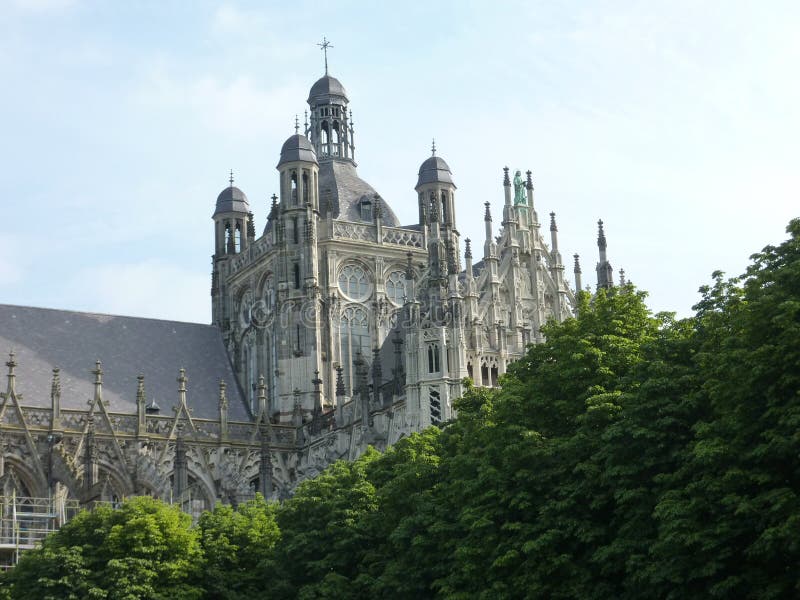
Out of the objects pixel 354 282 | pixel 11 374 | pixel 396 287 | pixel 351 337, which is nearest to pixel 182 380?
pixel 11 374

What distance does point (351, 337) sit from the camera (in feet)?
294

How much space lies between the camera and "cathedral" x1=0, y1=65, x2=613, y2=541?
73.9 metres

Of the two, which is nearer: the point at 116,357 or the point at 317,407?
the point at 317,407

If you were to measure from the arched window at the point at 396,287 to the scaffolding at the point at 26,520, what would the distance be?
79.7ft

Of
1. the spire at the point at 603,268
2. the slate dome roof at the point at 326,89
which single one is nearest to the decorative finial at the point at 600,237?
the spire at the point at 603,268

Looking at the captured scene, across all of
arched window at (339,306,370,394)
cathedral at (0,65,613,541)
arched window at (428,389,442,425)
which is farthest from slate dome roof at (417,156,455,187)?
arched window at (428,389,442,425)

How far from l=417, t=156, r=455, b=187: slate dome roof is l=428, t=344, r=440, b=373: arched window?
83.8 feet

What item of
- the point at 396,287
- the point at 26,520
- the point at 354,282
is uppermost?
the point at 354,282

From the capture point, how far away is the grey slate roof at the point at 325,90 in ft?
317

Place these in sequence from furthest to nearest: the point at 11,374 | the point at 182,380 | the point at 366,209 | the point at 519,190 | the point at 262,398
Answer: the point at 366,209
the point at 262,398
the point at 182,380
the point at 519,190
the point at 11,374

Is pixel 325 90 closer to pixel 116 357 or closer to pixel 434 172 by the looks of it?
pixel 434 172

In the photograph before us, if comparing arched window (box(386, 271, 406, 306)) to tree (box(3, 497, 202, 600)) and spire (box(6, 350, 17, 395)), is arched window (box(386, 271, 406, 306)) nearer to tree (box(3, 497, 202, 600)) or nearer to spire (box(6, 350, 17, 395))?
spire (box(6, 350, 17, 395))

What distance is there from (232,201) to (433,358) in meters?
33.7

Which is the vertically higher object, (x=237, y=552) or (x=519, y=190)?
(x=519, y=190)
